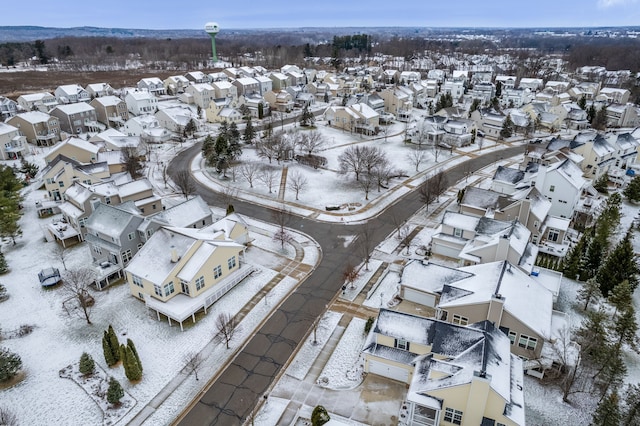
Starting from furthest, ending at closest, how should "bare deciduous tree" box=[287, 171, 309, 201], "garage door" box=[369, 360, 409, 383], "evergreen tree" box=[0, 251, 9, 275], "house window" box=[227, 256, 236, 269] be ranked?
"bare deciduous tree" box=[287, 171, 309, 201], "evergreen tree" box=[0, 251, 9, 275], "house window" box=[227, 256, 236, 269], "garage door" box=[369, 360, 409, 383]

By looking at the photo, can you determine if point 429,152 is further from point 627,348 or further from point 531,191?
point 627,348

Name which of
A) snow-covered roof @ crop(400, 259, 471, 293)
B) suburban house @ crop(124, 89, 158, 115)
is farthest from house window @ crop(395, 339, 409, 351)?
suburban house @ crop(124, 89, 158, 115)

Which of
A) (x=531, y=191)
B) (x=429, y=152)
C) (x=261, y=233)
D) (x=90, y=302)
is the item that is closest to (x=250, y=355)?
(x=90, y=302)

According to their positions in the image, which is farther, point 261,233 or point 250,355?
point 261,233

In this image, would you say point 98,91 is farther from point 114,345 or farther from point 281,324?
point 281,324

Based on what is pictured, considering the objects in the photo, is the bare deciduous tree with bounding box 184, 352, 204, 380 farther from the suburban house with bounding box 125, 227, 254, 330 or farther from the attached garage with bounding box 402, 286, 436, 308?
the attached garage with bounding box 402, 286, 436, 308

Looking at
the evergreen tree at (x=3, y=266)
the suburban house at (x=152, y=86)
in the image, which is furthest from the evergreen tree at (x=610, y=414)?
the suburban house at (x=152, y=86)
